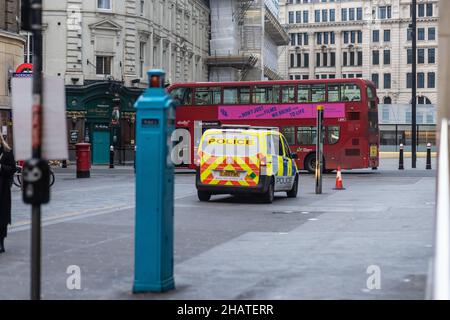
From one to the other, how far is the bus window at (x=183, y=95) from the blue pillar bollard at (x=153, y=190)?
28.9 metres

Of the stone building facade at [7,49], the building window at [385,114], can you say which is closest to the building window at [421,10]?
the building window at [385,114]

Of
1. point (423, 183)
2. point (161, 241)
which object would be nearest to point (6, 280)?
point (161, 241)

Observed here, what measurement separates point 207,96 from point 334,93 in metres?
5.71

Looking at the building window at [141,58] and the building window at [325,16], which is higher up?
the building window at [325,16]

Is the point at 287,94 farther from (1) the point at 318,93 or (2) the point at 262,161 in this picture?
(2) the point at 262,161

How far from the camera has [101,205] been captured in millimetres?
18344

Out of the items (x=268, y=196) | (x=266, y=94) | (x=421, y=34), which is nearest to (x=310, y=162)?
(x=266, y=94)

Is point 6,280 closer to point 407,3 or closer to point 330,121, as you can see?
point 330,121

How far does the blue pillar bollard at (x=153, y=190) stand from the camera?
7.56 meters

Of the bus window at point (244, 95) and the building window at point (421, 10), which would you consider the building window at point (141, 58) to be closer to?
the bus window at point (244, 95)

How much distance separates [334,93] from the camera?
34.5m
